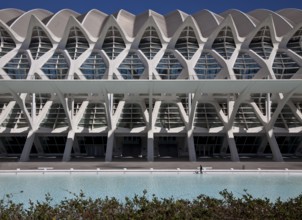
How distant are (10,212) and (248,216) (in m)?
4.72

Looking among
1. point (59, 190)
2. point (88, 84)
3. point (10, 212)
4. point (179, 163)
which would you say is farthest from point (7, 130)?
point (10, 212)

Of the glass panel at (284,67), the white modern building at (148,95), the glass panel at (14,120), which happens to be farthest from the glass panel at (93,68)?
the glass panel at (284,67)

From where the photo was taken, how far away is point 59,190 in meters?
17.4

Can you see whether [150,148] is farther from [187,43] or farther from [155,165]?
[187,43]

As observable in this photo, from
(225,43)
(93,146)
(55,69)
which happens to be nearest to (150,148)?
(93,146)

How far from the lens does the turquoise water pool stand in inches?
647

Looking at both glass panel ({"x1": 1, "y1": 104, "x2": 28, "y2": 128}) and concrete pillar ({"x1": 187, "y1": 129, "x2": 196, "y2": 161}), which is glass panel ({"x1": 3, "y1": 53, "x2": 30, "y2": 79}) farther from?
concrete pillar ({"x1": 187, "y1": 129, "x2": 196, "y2": 161})

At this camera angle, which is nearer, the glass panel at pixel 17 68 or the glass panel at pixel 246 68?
the glass panel at pixel 246 68

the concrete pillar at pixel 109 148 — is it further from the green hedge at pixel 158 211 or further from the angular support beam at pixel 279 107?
the green hedge at pixel 158 211

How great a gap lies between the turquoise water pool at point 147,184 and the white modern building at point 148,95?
9203mm

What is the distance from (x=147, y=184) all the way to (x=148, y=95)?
16.3 metres

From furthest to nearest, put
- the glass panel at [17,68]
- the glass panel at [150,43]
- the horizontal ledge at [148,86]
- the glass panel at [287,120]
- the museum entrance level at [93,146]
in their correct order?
1. the glass panel at [150,43]
2. the museum entrance level at [93,146]
3. the glass panel at [17,68]
4. the glass panel at [287,120]
5. the horizontal ledge at [148,86]

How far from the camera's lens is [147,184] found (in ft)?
64.5

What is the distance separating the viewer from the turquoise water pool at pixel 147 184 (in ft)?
53.9
